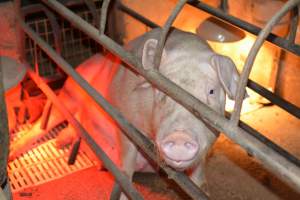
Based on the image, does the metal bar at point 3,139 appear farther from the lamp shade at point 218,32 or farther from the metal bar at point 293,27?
the lamp shade at point 218,32

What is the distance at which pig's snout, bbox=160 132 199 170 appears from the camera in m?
1.52

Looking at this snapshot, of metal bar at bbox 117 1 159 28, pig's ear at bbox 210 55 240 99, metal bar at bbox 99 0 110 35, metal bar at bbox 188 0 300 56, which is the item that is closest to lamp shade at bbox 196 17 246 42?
metal bar at bbox 117 1 159 28

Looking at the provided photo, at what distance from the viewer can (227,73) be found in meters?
1.82

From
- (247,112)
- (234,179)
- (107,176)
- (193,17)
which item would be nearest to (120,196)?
(107,176)

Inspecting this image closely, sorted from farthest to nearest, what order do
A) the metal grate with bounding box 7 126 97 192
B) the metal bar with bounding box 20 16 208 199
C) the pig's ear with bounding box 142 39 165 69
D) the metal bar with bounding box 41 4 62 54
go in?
the metal bar with bounding box 41 4 62 54
the metal grate with bounding box 7 126 97 192
the pig's ear with bounding box 142 39 165 69
the metal bar with bounding box 20 16 208 199

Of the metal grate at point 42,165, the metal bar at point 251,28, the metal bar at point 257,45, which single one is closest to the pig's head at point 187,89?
the metal bar at point 251,28

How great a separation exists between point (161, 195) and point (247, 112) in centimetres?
103

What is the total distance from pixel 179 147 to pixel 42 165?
5.51 ft

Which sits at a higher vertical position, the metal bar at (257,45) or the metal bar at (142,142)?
the metal bar at (257,45)

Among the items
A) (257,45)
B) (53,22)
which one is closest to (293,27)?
(257,45)

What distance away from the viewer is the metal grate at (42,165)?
284 centimetres

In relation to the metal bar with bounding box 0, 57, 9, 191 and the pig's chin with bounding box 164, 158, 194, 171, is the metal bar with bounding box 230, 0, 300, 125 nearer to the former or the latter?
the pig's chin with bounding box 164, 158, 194, 171

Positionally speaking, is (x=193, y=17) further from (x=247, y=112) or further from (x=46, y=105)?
(x=46, y=105)

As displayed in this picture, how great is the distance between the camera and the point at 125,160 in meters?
2.33
